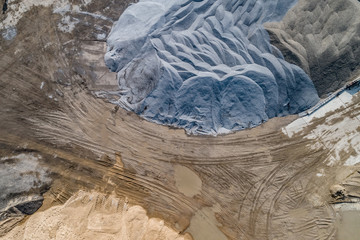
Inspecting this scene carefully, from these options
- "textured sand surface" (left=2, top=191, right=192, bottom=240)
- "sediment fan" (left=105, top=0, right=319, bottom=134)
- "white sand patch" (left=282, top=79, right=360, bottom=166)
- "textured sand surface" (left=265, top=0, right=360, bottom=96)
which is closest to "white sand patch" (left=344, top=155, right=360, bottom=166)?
"white sand patch" (left=282, top=79, right=360, bottom=166)

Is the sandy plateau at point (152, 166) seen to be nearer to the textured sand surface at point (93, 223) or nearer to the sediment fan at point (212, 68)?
the textured sand surface at point (93, 223)

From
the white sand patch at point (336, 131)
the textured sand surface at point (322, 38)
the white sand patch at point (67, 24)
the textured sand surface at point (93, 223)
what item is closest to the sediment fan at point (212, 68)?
the textured sand surface at point (322, 38)

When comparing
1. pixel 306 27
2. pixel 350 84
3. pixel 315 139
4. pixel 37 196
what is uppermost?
pixel 306 27

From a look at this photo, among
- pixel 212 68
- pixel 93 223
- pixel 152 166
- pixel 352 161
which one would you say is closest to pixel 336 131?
pixel 352 161

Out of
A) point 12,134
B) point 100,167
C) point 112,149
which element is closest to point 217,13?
point 112,149

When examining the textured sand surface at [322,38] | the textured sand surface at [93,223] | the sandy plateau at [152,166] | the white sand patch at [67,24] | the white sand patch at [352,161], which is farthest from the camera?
the white sand patch at [67,24]

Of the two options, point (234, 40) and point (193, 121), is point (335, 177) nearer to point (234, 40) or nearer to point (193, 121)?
point (193, 121)
